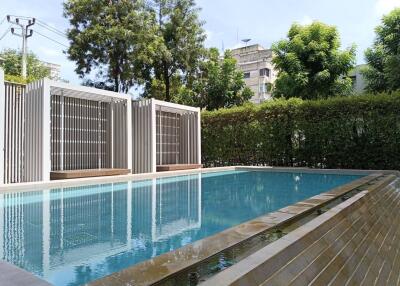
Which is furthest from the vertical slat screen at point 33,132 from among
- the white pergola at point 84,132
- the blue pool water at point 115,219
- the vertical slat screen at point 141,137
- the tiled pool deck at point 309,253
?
the tiled pool deck at point 309,253

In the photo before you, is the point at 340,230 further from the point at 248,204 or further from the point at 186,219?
the point at 248,204

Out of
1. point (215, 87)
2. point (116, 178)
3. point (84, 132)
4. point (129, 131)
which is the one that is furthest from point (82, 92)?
point (215, 87)

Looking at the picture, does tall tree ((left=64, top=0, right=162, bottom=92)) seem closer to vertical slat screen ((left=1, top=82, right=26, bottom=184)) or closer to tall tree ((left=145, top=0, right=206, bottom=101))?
Result: tall tree ((left=145, top=0, right=206, bottom=101))

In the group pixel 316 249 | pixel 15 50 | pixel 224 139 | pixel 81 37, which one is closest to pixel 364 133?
pixel 224 139

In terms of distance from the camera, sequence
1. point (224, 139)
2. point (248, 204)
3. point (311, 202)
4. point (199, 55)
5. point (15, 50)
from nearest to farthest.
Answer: point (311, 202) → point (248, 204) → point (224, 139) → point (199, 55) → point (15, 50)

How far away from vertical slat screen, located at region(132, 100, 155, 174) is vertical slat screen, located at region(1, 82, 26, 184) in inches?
165

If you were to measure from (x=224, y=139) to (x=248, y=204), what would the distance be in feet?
31.6

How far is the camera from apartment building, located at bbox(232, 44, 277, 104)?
42.4 metres

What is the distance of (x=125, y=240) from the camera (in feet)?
14.4

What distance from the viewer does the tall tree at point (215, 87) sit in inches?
832

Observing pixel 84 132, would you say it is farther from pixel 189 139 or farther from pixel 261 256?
pixel 261 256

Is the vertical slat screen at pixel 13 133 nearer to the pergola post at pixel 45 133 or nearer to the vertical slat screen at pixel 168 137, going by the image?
the pergola post at pixel 45 133

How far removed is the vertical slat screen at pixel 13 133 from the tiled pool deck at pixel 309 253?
840 cm

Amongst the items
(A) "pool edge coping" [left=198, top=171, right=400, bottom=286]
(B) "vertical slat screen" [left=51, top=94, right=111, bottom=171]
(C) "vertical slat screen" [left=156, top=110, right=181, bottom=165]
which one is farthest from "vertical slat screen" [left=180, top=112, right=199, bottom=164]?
(A) "pool edge coping" [left=198, top=171, right=400, bottom=286]
